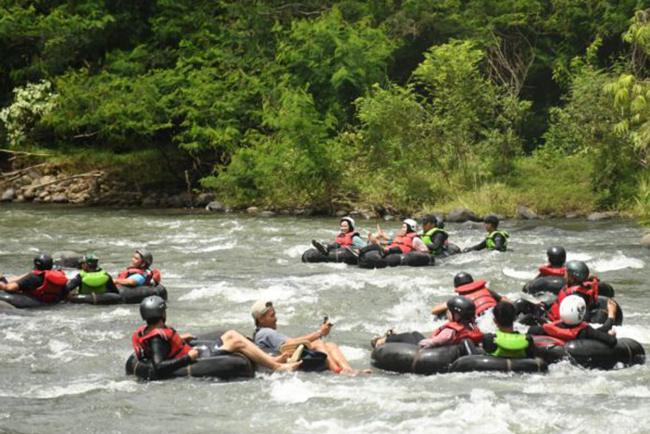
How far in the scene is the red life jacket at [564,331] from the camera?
32.2ft

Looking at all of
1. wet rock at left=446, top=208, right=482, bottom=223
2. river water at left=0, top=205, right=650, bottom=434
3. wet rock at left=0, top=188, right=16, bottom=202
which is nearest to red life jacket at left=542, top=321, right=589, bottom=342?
river water at left=0, top=205, right=650, bottom=434

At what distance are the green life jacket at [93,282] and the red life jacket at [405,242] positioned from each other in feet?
18.2

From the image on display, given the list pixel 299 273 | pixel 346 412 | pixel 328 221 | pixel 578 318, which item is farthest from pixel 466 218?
pixel 346 412

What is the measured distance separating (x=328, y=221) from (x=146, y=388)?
16.8m

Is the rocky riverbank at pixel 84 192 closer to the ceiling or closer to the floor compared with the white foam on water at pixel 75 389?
closer to the floor

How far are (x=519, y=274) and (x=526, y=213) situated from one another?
9710mm

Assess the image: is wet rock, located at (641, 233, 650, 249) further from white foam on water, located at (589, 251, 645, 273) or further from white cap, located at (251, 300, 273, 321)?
white cap, located at (251, 300, 273, 321)

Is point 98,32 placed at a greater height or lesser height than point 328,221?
greater

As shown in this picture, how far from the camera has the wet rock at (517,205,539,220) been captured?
25375mm

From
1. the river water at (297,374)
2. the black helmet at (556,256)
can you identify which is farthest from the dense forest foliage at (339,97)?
the black helmet at (556,256)

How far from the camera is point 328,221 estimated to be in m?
25.8

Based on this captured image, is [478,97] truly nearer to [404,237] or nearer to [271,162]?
[271,162]

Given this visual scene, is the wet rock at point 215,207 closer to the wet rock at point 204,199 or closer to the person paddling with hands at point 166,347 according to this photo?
the wet rock at point 204,199

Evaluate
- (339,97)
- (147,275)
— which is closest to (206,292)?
(147,275)
